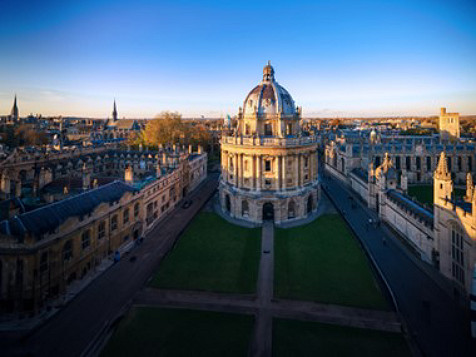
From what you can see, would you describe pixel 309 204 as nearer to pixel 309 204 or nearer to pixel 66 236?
pixel 309 204

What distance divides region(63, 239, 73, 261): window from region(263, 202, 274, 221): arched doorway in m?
25.7

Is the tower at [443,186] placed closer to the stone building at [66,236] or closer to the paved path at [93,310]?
the paved path at [93,310]

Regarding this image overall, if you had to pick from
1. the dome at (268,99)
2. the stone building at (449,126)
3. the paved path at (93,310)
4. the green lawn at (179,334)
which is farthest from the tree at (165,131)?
the stone building at (449,126)

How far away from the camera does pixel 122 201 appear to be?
33344mm

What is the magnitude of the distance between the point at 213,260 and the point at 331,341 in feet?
47.4

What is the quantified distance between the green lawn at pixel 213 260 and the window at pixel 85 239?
687 centimetres

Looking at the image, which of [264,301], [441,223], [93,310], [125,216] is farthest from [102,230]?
[441,223]

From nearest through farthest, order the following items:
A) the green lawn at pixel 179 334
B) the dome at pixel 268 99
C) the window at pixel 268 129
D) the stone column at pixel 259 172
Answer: the green lawn at pixel 179 334 → the stone column at pixel 259 172 → the dome at pixel 268 99 → the window at pixel 268 129

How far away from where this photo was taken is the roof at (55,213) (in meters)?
22.5

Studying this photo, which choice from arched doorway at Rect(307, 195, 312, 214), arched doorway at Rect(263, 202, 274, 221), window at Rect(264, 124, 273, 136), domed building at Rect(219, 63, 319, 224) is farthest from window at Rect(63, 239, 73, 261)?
arched doorway at Rect(307, 195, 312, 214)

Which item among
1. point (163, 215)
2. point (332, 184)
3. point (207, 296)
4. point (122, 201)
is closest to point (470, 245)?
point (207, 296)

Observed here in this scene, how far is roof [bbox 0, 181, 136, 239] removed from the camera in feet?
73.8

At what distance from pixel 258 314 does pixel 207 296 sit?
4620 mm

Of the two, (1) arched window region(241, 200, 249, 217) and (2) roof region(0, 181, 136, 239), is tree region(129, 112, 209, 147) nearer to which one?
(1) arched window region(241, 200, 249, 217)
